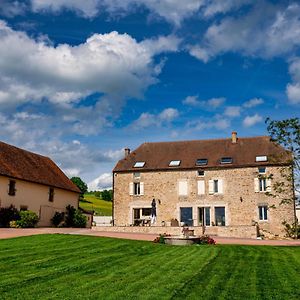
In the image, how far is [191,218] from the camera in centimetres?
3362

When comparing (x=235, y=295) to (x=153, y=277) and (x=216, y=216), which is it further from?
(x=216, y=216)

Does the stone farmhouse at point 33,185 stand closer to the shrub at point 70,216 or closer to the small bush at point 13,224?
the shrub at point 70,216

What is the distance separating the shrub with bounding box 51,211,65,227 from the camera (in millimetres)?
34312

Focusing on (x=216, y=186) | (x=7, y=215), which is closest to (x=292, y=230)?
(x=216, y=186)

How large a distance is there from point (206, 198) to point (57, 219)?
493 inches

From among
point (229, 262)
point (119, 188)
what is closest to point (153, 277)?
point (229, 262)

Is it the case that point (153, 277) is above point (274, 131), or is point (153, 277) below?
below

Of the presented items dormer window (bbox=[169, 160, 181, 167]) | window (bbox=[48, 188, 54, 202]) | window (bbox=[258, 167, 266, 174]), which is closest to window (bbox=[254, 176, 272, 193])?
window (bbox=[258, 167, 266, 174])

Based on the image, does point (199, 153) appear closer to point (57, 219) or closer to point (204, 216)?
point (204, 216)

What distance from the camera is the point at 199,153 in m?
35.8

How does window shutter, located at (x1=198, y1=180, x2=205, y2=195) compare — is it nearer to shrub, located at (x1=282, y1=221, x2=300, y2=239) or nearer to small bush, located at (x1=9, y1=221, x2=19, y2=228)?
shrub, located at (x1=282, y1=221, x2=300, y2=239)

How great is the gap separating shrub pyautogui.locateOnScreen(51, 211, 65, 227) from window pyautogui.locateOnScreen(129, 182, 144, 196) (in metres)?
6.17

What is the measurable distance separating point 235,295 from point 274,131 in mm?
14170

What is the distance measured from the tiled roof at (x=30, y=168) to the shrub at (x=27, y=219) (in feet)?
9.04
